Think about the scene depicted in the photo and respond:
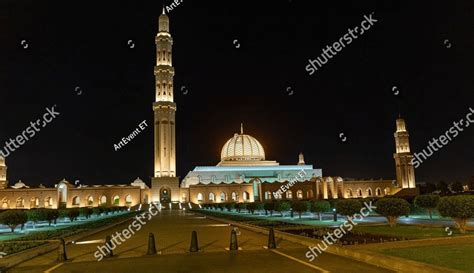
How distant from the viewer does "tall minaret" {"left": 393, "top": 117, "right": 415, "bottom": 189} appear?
6231cm

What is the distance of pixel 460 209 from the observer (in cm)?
1401

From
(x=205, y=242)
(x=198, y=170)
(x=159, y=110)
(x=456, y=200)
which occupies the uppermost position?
(x=159, y=110)

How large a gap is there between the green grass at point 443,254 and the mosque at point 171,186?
49.5 m

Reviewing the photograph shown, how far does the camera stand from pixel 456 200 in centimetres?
1430

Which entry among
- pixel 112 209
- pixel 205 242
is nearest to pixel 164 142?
pixel 112 209

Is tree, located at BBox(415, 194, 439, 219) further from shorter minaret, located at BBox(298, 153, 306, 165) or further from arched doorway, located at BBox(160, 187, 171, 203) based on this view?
shorter minaret, located at BBox(298, 153, 306, 165)

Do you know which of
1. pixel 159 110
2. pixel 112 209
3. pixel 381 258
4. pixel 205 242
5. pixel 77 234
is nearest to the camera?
pixel 381 258

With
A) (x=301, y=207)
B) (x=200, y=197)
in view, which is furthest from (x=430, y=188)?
(x=301, y=207)

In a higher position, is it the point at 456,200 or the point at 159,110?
the point at 159,110

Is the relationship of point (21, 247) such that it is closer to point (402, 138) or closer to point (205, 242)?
point (205, 242)

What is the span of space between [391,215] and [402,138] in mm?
48300

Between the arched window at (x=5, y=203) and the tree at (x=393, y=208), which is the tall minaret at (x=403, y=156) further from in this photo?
the arched window at (x=5, y=203)

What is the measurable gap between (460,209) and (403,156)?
50.9 m

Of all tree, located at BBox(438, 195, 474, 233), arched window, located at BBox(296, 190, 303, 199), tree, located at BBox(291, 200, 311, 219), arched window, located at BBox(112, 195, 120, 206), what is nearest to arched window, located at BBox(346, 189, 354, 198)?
arched window, located at BBox(296, 190, 303, 199)
